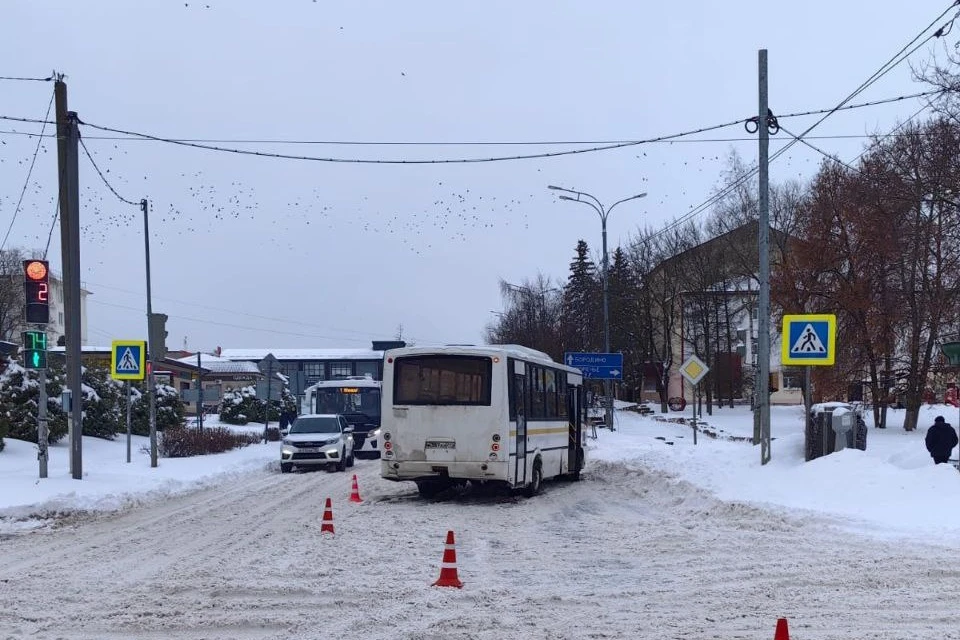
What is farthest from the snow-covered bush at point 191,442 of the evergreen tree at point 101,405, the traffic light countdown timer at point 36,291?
the traffic light countdown timer at point 36,291

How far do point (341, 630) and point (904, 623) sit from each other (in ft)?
14.5

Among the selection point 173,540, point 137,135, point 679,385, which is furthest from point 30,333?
point 679,385

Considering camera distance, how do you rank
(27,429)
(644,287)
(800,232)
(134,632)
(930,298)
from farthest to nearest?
(644,287), (800,232), (930,298), (27,429), (134,632)

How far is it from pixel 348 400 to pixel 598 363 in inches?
435

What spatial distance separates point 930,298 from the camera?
1513 inches

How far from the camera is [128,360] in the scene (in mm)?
24547

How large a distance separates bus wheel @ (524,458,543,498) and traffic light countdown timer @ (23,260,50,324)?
9.73 m

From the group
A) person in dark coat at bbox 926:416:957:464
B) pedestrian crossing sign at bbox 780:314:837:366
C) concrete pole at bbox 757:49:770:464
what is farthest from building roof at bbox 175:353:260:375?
pedestrian crossing sign at bbox 780:314:837:366

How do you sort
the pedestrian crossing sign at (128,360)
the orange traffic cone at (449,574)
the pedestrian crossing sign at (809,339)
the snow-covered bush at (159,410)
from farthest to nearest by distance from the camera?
the snow-covered bush at (159,410), the pedestrian crossing sign at (128,360), the pedestrian crossing sign at (809,339), the orange traffic cone at (449,574)

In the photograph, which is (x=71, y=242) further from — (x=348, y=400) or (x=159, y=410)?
(x=348, y=400)

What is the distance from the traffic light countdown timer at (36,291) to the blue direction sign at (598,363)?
2670cm

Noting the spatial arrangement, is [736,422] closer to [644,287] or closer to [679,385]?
[644,287]

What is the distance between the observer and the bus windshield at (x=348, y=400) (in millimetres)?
39312

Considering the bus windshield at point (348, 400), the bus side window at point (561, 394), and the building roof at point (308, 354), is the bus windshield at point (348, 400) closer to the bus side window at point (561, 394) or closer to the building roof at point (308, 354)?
the bus side window at point (561, 394)
